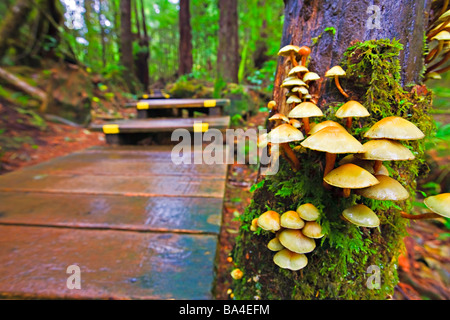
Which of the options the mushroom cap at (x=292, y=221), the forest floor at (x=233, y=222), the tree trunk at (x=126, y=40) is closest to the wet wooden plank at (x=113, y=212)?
the forest floor at (x=233, y=222)

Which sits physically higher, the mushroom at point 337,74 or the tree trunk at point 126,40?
the tree trunk at point 126,40

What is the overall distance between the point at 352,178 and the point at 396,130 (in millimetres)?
185

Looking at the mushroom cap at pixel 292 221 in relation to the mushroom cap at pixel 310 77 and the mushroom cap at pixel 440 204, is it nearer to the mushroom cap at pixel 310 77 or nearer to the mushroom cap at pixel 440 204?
the mushroom cap at pixel 440 204

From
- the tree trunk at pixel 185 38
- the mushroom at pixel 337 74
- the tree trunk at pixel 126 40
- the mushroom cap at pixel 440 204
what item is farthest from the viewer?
the tree trunk at pixel 185 38

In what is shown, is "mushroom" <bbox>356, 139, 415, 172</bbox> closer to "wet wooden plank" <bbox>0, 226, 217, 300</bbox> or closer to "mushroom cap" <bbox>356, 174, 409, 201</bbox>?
"mushroom cap" <bbox>356, 174, 409, 201</bbox>

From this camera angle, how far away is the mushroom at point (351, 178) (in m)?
0.58

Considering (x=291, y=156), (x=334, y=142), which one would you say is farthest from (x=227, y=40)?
(x=334, y=142)

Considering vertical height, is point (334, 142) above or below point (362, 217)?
above

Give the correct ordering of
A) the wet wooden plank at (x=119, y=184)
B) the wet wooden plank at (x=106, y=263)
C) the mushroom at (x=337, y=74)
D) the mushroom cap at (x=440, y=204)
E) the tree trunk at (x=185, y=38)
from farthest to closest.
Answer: the tree trunk at (x=185, y=38) → the wet wooden plank at (x=119, y=184) → the wet wooden plank at (x=106, y=263) → the mushroom at (x=337, y=74) → the mushroom cap at (x=440, y=204)

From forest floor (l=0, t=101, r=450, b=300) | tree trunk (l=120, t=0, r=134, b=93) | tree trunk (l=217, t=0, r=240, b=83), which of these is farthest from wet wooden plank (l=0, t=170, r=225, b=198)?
tree trunk (l=120, t=0, r=134, b=93)

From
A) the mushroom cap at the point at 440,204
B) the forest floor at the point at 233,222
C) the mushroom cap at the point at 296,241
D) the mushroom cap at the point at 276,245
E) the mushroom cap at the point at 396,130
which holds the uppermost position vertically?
the mushroom cap at the point at 396,130

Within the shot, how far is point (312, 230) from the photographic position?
71 centimetres

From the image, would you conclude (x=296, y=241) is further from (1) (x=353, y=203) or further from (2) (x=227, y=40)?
(2) (x=227, y=40)

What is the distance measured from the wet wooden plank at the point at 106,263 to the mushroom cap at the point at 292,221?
19.0 inches
